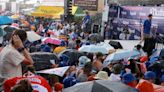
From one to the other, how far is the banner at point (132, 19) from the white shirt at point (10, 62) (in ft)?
41.5

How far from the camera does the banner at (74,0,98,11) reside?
122 feet

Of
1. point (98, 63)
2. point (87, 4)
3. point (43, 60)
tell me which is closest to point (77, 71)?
point (98, 63)

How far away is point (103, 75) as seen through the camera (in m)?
8.13

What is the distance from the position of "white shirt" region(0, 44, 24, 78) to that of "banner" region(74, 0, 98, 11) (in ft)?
103

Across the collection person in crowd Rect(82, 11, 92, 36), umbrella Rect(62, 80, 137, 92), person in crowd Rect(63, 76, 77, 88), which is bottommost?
person in crowd Rect(82, 11, 92, 36)

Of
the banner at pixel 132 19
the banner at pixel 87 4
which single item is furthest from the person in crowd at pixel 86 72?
the banner at pixel 87 4

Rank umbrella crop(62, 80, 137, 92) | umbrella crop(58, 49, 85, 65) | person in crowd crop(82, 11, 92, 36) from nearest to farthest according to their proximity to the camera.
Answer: umbrella crop(62, 80, 137, 92) → umbrella crop(58, 49, 85, 65) → person in crowd crop(82, 11, 92, 36)

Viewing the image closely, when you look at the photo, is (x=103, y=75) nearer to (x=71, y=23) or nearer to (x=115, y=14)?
(x=115, y=14)

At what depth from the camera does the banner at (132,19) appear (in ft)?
59.5

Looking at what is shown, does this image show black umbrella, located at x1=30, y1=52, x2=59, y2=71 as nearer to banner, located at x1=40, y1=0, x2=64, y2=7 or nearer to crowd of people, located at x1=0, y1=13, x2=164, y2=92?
crowd of people, located at x1=0, y1=13, x2=164, y2=92

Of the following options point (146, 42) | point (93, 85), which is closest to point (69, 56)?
point (146, 42)

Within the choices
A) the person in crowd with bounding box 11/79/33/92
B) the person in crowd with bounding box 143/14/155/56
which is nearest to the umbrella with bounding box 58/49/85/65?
the person in crowd with bounding box 143/14/155/56

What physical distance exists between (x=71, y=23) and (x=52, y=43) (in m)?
13.3

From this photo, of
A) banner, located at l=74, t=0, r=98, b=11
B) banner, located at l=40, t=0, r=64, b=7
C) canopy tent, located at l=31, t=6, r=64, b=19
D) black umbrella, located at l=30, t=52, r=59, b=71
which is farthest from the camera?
banner, located at l=40, t=0, r=64, b=7
